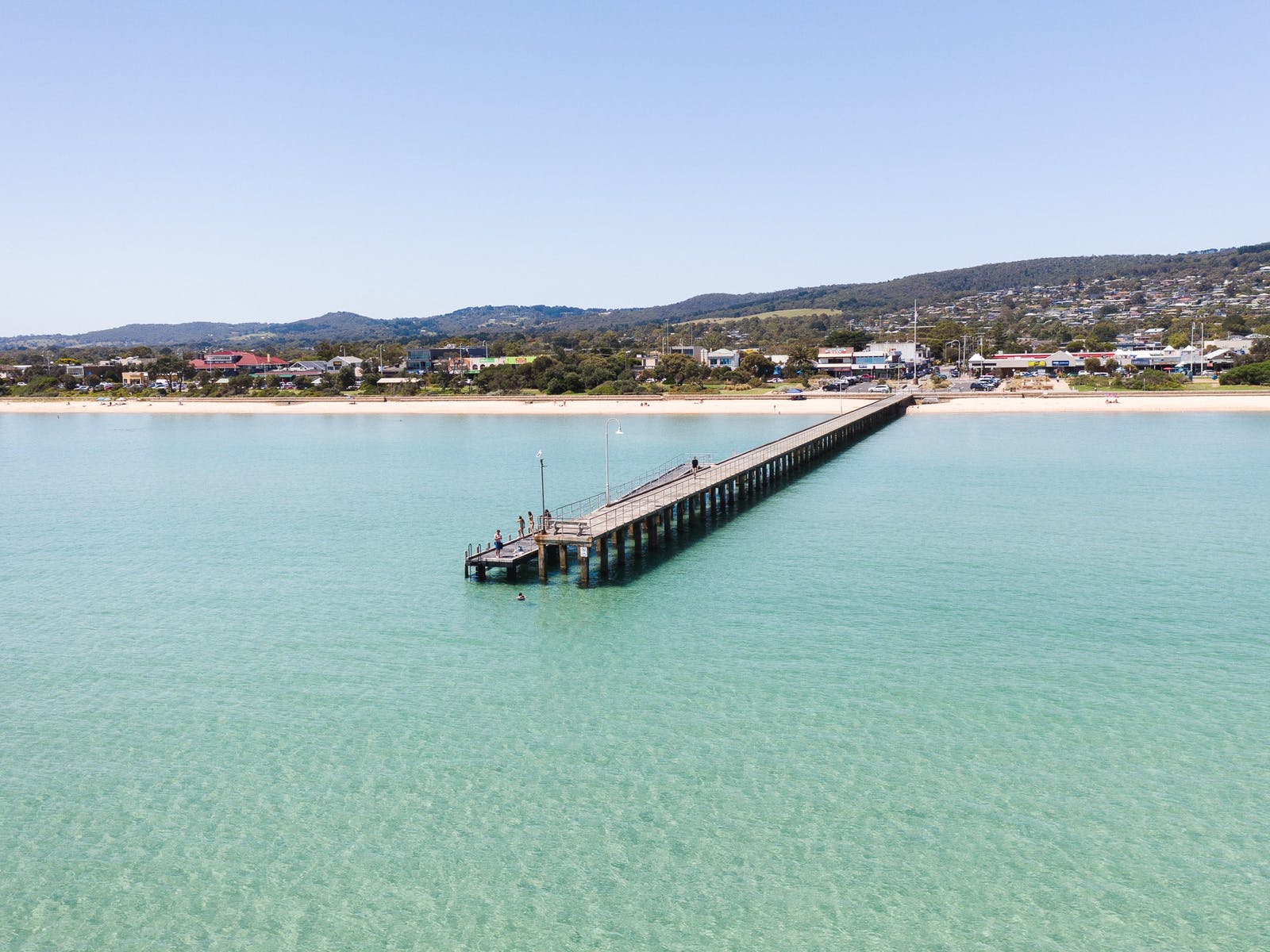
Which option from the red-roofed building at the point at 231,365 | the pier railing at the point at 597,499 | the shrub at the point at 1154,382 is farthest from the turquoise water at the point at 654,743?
the red-roofed building at the point at 231,365

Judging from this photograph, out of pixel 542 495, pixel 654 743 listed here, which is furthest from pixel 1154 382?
pixel 654 743

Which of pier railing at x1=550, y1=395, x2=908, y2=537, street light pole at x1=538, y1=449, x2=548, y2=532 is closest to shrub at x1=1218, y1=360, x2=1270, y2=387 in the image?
pier railing at x1=550, y1=395, x2=908, y2=537

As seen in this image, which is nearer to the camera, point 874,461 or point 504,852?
point 504,852

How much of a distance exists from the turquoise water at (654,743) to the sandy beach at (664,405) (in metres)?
71.4

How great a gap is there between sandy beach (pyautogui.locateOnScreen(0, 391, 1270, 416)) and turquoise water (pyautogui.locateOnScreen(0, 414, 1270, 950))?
71386 millimetres

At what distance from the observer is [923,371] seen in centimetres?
17525

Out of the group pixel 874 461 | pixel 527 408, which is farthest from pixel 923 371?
pixel 874 461

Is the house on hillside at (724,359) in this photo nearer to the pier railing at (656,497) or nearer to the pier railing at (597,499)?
the pier railing at (656,497)

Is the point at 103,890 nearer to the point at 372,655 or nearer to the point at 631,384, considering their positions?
the point at 372,655

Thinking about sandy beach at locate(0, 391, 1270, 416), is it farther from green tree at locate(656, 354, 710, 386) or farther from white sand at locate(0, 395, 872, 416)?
green tree at locate(656, 354, 710, 386)

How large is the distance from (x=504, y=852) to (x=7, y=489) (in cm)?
5996

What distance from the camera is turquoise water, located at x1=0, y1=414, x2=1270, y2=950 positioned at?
1504 centimetres

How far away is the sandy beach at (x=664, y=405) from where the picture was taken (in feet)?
359

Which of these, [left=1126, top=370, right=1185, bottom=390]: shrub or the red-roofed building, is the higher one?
the red-roofed building
